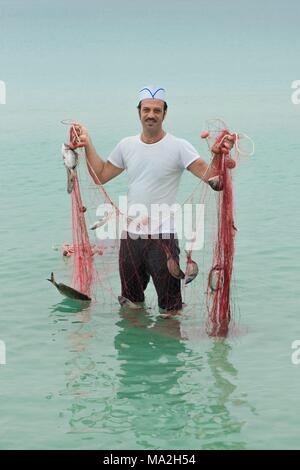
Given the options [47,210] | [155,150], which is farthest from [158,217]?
[47,210]

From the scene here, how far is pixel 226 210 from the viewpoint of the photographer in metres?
7.75

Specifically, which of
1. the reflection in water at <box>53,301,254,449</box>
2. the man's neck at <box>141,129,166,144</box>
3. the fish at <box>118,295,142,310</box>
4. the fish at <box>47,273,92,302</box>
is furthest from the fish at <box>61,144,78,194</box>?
the reflection in water at <box>53,301,254,449</box>

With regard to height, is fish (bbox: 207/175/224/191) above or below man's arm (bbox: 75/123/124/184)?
below

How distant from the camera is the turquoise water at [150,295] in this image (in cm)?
654

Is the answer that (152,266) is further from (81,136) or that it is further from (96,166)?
(81,136)

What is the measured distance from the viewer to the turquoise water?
6543 mm

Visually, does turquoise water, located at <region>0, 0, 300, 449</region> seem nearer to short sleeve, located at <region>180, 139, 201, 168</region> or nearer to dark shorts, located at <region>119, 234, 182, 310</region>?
dark shorts, located at <region>119, 234, 182, 310</region>

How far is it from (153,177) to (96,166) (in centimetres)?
50

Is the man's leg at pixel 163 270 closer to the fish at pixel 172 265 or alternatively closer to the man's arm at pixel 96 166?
the fish at pixel 172 265

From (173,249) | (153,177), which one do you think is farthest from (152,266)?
(153,177)

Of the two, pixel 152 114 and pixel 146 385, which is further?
pixel 152 114

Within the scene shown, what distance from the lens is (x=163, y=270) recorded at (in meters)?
8.00

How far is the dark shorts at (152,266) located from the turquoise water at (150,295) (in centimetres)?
22

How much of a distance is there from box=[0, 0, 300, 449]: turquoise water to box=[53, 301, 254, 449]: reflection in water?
12 mm
